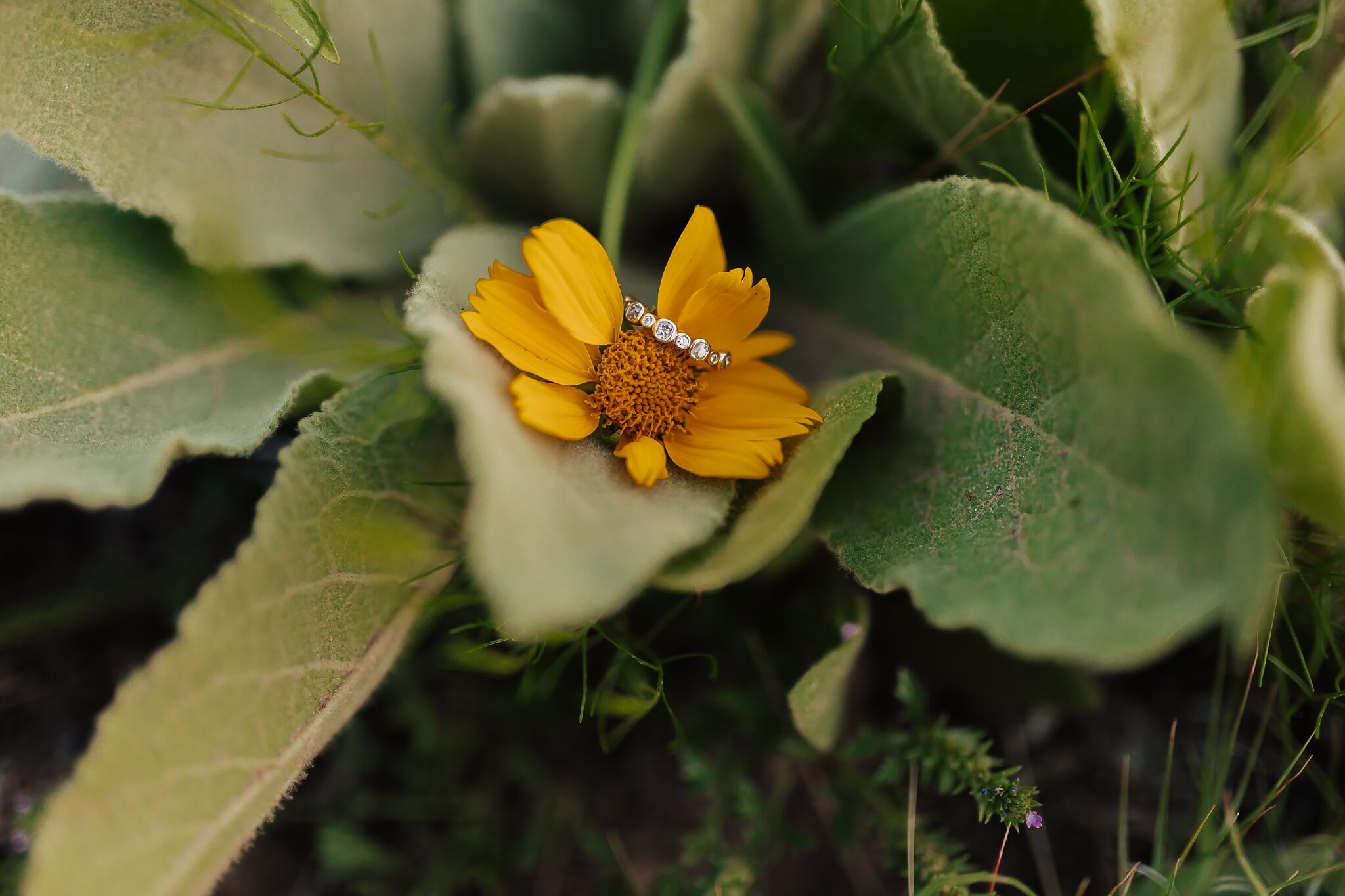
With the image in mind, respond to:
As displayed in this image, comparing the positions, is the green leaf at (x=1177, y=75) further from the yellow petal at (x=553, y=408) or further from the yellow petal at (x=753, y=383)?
the yellow petal at (x=553, y=408)

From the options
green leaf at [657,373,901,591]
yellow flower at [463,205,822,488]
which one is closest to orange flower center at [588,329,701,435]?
yellow flower at [463,205,822,488]

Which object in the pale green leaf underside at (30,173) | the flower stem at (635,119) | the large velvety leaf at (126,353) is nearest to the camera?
the large velvety leaf at (126,353)

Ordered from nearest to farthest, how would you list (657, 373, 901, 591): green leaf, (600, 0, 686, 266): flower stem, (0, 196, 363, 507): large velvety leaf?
1. (657, 373, 901, 591): green leaf
2. (0, 196, 363, 507): large velvety leaf
3. (600, 0, 686, 266): flower stem

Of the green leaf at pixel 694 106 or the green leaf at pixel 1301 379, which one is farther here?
the green leaf at pixel 694 106

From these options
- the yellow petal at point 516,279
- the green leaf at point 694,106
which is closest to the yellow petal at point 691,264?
the yellow petal at point 516,279

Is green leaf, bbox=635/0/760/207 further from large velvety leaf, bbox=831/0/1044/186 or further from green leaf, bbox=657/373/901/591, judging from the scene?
green leaf, bbox=657/373/901/591

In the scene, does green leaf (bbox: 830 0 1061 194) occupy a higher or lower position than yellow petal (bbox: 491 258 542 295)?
higher

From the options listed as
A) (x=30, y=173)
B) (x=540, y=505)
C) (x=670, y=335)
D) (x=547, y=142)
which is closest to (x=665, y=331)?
(x=670, y=335)
